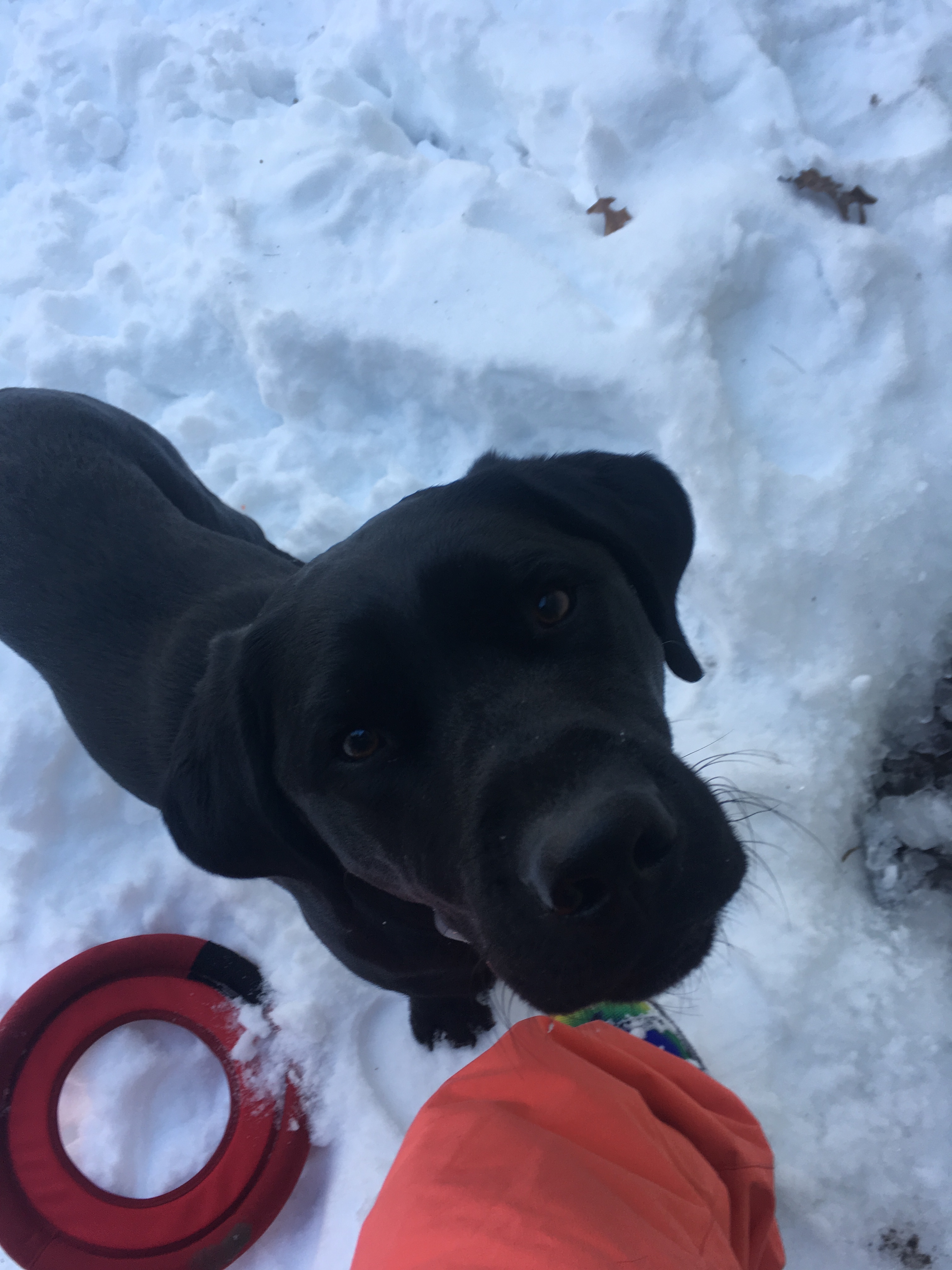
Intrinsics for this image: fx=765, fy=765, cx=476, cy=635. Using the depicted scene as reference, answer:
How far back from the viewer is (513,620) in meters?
1.47

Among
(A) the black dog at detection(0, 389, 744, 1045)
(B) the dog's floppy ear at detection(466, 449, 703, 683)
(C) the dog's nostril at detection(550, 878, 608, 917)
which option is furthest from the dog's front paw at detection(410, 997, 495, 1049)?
(C) the dog's nostril at detection(550, 878, 608, 917)

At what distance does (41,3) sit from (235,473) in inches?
144

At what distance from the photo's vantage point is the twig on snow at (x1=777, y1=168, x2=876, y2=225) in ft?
9.53

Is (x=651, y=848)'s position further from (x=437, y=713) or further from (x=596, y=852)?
(x=437, y=713)

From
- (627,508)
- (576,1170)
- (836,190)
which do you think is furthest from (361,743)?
(836,190)

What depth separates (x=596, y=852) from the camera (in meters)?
1.08

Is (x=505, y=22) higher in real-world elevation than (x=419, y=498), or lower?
higher

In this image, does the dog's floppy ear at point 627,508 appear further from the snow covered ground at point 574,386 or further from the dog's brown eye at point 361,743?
the snow covered ground at point 574,386

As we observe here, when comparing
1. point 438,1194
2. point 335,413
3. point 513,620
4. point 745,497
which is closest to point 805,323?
point 745,497

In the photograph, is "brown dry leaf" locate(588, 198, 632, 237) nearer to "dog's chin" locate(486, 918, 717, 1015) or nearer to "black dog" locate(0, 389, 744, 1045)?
"black dog" locate(0, 389, 744, 1045)

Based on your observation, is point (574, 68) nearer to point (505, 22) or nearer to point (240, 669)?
point (505, 22)

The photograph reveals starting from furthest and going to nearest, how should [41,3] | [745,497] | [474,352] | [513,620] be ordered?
[41,3] < [474,352] < [745,497] < [513,620]

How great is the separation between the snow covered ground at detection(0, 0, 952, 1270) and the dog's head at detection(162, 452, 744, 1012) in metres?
0.77

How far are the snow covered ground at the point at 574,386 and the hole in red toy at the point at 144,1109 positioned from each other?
0.01 metres
